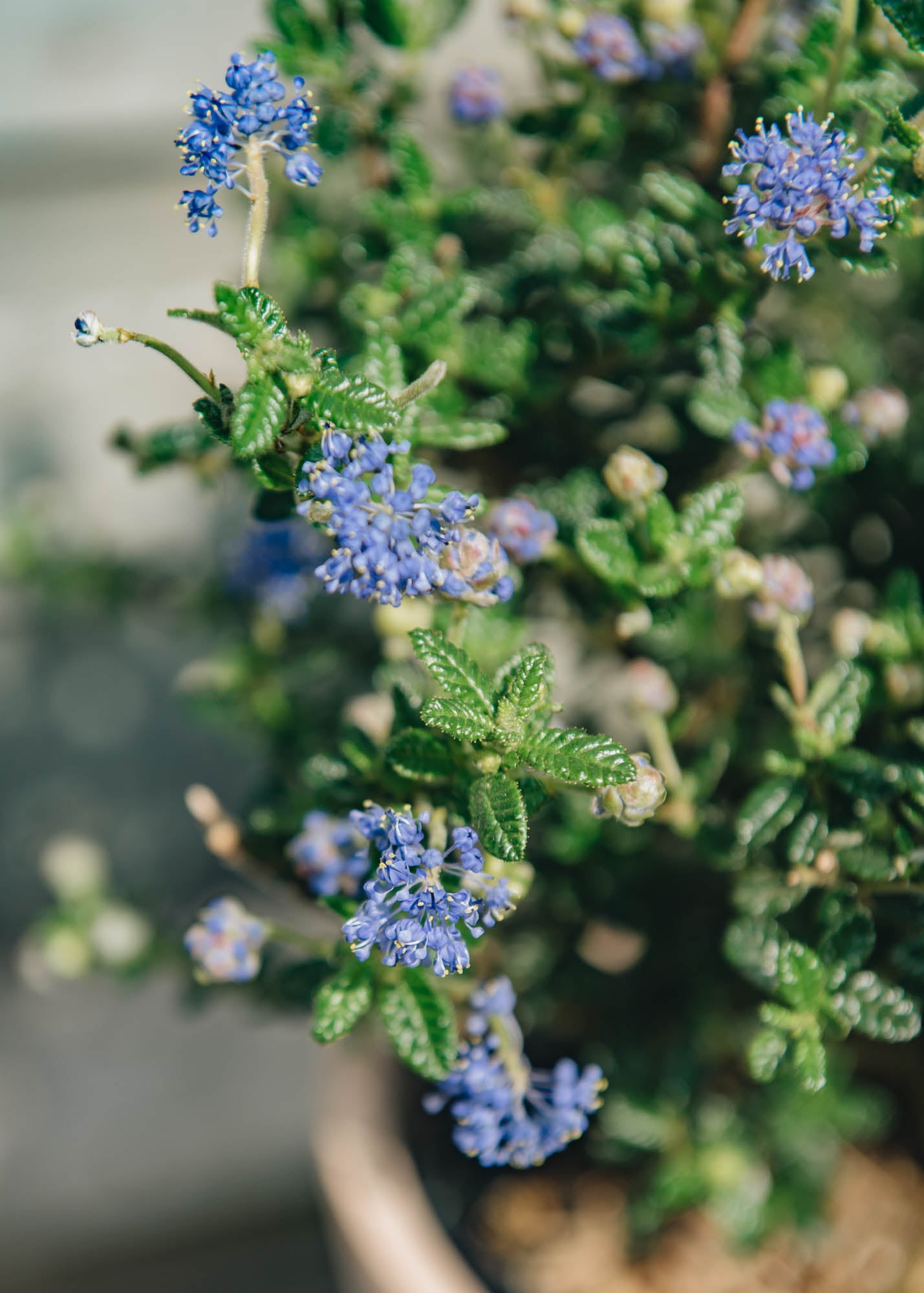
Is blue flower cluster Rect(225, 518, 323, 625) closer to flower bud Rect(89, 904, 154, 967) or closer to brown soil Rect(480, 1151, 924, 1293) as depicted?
A: flower bud Rect(89, 904, 154, 967)

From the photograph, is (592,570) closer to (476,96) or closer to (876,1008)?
(876,1008)

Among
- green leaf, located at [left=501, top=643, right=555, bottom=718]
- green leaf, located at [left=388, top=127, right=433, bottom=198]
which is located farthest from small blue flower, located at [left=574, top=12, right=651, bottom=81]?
green leaf, located at [left=501, top=643, right=555, bottom=718]

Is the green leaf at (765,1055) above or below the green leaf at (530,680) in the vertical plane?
below

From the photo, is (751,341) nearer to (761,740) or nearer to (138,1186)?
(761,740)

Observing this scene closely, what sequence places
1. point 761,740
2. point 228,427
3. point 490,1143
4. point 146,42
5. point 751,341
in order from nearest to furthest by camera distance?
1. point 228,427
2. point 490,1143
3. point 751,341
4. point 761,740
5. point 146,42

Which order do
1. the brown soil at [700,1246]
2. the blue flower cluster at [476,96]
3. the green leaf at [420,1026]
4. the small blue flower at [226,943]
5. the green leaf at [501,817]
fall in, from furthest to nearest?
the brown soil at [700,1246] < the blue flower cluster at [476,96] < the small blue flower at [226,943] < the green leaf at [420,1026] < the green leaf at [501,817]

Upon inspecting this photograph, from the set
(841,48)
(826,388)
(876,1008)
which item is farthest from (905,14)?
(876,1008)

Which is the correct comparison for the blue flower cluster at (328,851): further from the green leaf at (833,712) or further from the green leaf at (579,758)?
the green leaf at (833,712)

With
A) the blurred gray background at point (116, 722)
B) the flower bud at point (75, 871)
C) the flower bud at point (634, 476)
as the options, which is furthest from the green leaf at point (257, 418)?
the blurred gray background at point (116, 722)

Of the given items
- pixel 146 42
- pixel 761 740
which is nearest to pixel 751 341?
pixel 761 740
